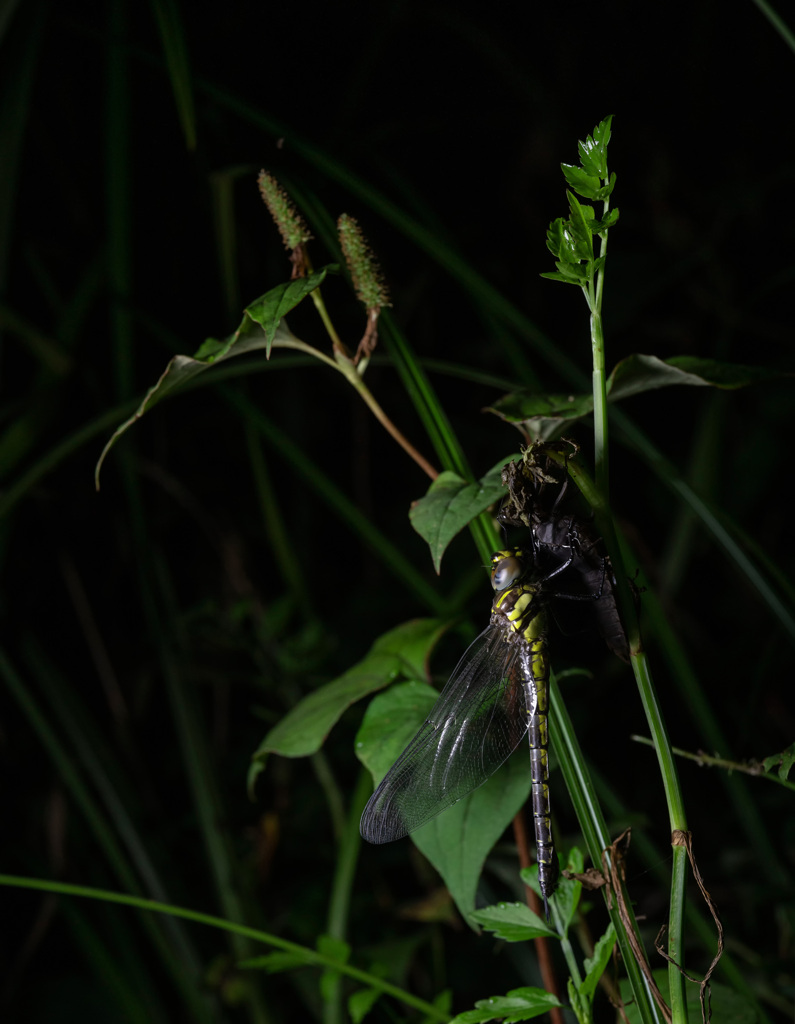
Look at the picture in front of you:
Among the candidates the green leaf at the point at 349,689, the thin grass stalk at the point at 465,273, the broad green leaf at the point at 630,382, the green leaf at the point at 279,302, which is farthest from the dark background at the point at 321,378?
the green leaf at the point at 279,302

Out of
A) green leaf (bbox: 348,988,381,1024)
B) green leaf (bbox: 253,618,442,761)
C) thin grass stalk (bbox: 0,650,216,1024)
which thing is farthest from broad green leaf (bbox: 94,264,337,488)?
thin grass stalk (bbox: 0,650,216,1024)

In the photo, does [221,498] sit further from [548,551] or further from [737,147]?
[737,147]

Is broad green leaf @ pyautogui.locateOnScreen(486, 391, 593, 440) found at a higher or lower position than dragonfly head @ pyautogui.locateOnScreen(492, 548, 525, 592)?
higher

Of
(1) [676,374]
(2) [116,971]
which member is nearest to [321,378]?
(2) [116,971]

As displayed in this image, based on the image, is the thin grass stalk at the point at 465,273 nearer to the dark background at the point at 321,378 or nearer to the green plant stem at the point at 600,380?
the dark background at the point at 321,378

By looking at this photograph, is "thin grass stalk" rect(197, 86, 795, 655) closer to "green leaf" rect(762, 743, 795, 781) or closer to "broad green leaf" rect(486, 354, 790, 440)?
"broad green leaf" rect(486, 354, 790, 440)

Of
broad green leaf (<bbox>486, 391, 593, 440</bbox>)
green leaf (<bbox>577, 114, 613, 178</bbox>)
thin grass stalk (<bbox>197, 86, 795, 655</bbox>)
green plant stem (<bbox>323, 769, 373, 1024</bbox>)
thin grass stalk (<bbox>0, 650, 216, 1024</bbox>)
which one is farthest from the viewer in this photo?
thin grass stalk (<bbox>0, 650, 216, 1024</bbox>)

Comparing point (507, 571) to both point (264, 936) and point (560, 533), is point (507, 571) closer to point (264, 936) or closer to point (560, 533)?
point (560, 533)
